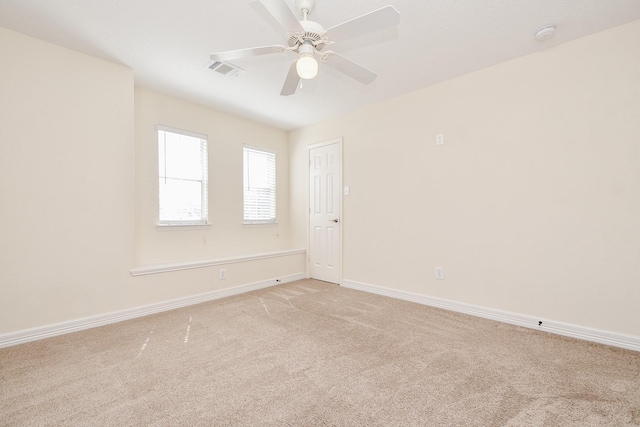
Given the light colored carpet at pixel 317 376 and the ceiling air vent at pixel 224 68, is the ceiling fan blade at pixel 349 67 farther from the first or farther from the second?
the light colored carpet at pixel 317 376

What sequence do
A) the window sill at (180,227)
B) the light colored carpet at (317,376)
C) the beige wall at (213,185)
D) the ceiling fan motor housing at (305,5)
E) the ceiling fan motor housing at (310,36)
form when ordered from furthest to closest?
the window sill at (180,227) < the beige wall at (213,185) < the ceiling fan motor housing at (305,5) < the ceiling fan motor housing at (310,36) < the light colored carpet at (317,376)

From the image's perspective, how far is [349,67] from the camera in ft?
7.30

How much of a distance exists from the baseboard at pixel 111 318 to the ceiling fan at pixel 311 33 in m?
2.76

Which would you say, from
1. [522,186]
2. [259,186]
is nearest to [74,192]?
[259,186]

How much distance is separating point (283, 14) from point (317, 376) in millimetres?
2339

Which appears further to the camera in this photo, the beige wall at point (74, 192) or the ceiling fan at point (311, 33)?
the beige wall at point (74, 192)

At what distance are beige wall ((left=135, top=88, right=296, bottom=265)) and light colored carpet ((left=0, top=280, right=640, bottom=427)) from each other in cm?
119

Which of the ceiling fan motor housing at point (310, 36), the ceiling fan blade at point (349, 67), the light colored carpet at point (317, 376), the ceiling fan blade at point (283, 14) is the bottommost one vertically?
the light colored carpet at point (317, 376)

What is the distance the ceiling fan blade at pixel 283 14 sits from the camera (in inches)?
63.4

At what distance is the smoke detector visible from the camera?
2.39m

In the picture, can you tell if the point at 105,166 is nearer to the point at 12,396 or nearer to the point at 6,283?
the point at 6,283

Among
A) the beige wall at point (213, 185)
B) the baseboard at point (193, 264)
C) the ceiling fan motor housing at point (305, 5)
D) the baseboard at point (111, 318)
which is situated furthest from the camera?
the beige wall at point (213, 185)

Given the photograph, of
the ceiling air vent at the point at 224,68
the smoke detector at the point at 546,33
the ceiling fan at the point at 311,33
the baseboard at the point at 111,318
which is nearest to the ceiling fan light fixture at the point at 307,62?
the ceiling fan at the point at 311,33

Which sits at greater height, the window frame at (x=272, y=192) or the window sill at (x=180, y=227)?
the window frame at (x=272, y=192)
